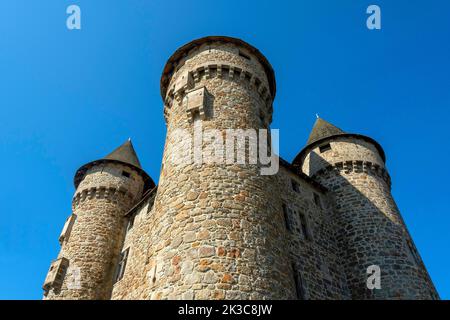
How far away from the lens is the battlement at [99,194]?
718 inches

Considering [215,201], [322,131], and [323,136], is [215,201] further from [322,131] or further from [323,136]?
[322,131]

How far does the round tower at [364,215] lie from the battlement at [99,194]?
1062 cm

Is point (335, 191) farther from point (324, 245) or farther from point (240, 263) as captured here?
point (240, 263)

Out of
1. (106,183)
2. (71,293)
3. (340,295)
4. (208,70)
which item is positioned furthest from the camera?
(106,183)

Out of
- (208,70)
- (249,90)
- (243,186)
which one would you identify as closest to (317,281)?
(243,186)

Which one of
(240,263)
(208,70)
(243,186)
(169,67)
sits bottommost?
(240,263)

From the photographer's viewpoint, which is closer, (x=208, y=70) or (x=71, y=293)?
(x=208, y=70)

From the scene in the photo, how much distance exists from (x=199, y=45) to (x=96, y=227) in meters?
10.6

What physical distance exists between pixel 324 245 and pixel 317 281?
7.73 ft

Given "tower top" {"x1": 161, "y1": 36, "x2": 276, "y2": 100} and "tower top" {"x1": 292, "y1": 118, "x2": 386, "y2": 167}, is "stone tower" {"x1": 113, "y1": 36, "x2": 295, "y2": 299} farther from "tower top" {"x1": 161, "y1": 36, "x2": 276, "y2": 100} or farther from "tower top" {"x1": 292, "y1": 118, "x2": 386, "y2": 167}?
"tower top" {"x1": 292, "y1": 118, "x2": 386, "y2": 167}

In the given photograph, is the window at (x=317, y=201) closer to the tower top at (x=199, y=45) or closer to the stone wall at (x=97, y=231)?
the tower top at (x=199, y=45)

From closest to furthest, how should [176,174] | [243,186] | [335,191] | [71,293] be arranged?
1. [243,186]
2. [176,174]
3. [71,293]
4. [335,191]

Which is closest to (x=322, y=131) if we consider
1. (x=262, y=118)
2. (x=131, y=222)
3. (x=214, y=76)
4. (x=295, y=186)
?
(x=295, y=186)

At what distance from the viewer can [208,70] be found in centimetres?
1173
